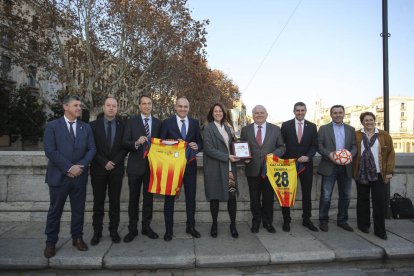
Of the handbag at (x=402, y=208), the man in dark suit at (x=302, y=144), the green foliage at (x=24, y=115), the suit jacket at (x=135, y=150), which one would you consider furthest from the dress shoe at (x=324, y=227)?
the green foliage at (x=24, y=115)

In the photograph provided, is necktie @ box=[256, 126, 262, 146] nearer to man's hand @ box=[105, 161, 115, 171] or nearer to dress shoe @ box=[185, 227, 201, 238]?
dress shoe @ box=[185, 227, 201, 238]

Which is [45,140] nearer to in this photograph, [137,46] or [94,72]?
[137,46]

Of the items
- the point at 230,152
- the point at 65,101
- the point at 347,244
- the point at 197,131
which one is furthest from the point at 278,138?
the point at 65,101

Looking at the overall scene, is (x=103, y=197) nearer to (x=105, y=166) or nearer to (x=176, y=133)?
(x=105, y=166)

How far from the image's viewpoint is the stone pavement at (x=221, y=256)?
4.04 m

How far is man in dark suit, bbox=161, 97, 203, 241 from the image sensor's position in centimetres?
483

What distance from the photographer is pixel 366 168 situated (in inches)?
197

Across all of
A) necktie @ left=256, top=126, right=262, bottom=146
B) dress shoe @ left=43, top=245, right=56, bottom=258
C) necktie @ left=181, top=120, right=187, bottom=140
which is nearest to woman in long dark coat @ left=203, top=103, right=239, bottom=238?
necktie @ left=181, top=120, right=187, bottom=140

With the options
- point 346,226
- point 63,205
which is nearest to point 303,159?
point 346,226

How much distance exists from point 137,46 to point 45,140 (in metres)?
15.8

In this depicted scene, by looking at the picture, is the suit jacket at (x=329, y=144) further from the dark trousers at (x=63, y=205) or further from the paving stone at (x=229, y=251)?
the dark trousers at (x=63, y=205)

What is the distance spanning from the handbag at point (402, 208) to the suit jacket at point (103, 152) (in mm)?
5077

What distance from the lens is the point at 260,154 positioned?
16.5 feet

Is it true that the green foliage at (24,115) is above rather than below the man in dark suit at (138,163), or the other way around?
above
